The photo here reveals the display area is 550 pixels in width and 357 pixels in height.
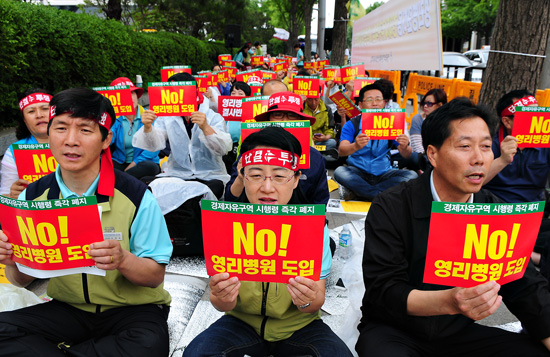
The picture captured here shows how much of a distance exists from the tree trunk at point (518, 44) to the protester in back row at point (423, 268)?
11.5 ft

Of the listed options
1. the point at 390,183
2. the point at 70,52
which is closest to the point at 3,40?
the point at 70,52

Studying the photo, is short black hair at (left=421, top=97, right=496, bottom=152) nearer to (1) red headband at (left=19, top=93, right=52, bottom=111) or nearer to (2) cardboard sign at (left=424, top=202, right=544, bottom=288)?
(2) cardboard sign at (left=424, top=202, right=544, bottom=288)

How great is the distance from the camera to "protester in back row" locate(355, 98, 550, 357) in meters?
1.94

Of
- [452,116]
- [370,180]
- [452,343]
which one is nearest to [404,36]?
[370,180]

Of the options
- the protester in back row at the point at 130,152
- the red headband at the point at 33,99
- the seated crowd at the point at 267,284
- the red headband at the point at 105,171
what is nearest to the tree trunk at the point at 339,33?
the protester in back row at the point at 130,152

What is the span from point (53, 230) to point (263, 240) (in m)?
0.91

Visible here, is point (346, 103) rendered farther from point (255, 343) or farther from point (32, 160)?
point (255, 343)

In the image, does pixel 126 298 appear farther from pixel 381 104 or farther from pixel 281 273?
pixel 381 104

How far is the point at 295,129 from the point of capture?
3324 mm

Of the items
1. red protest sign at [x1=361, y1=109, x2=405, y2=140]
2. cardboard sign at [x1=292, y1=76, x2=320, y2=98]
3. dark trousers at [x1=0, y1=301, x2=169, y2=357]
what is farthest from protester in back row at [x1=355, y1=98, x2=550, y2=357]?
cardboard sign at [x1=292, y1=76, x2=320, y2=98]

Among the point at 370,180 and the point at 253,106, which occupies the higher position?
the point at 253,106

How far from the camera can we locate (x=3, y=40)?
5.38 m

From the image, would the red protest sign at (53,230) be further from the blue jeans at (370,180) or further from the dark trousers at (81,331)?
the blue jeans at (370,180)

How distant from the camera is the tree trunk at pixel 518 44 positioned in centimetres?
471
